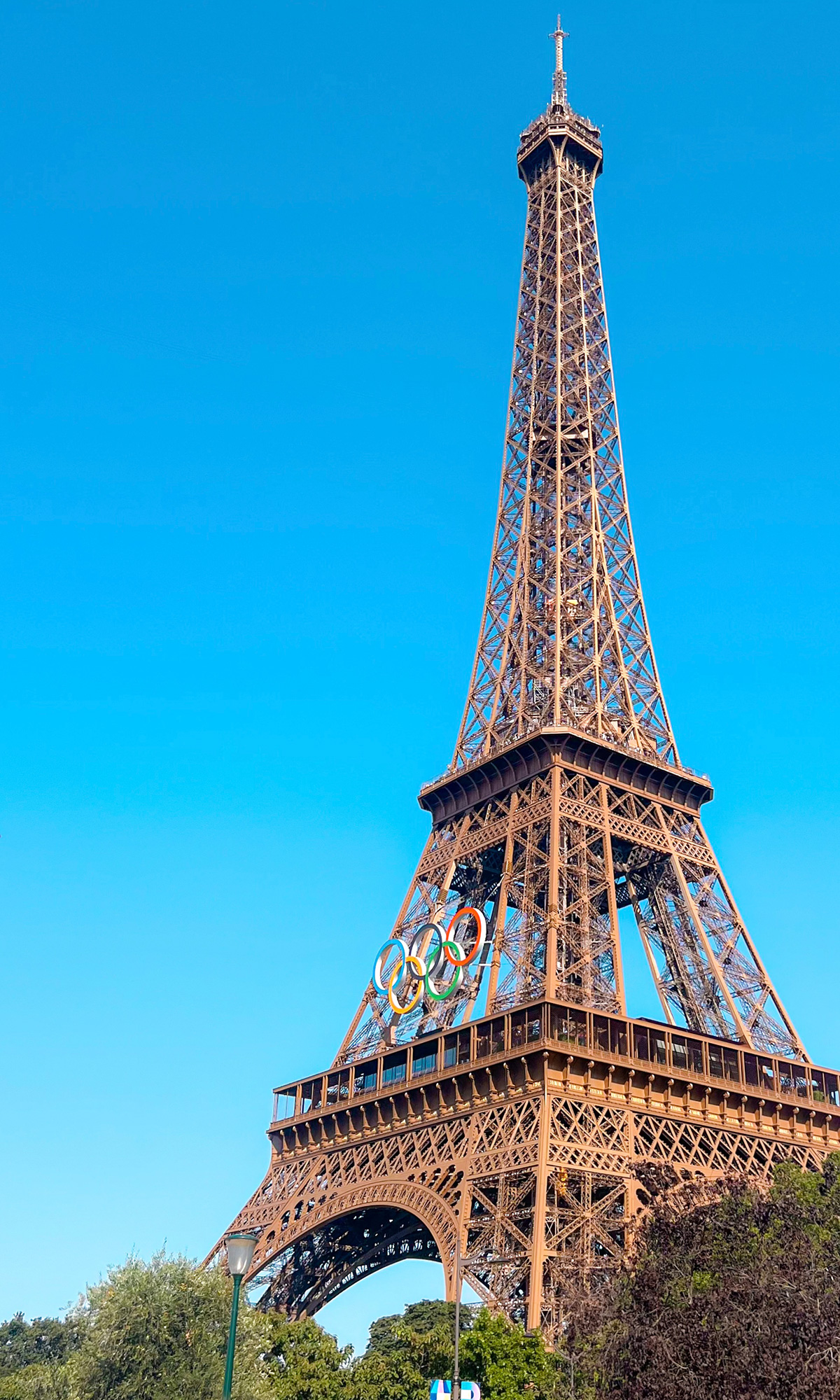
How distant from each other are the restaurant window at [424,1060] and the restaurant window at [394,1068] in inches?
22.9

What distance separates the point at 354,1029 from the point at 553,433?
3409 cm

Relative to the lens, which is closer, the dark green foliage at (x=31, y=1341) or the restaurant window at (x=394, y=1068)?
the restaurant window at (x=394, y=1068)

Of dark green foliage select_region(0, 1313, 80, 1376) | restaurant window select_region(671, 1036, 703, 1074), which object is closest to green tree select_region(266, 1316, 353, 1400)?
restaurant window select_region(671, 1036, 703, 1074)

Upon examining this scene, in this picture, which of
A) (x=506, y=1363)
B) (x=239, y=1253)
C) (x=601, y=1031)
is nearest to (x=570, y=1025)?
→ (x=601, y=1031)

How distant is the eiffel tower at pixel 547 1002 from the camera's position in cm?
4631

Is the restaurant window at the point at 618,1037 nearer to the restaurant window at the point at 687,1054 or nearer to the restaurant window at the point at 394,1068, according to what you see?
the restaurant window at the point at 687,1054

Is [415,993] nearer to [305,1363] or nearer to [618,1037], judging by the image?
[618,1037]

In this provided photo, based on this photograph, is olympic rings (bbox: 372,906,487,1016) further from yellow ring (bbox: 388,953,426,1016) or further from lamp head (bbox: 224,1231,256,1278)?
lamp head (bbox: 224,1231,256,1278)

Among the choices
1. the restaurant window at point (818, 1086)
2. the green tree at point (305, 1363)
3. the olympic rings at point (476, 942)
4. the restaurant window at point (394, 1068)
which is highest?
the olympic rings at point (476, 942)

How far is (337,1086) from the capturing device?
59.9 meters

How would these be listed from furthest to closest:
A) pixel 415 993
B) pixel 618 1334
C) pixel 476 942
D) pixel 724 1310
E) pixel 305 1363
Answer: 1. pixel 415 993
2. pixel 476 942
3. pixel 305 1363
4. pixel 618 1334
5. pixel 724 1310

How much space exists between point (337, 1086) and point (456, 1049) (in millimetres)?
9005

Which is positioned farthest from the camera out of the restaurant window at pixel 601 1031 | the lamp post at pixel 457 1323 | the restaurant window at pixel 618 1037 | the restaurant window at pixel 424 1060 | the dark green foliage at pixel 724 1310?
the restaurant window at pixel 424 1060

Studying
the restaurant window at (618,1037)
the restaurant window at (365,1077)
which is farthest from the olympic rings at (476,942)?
the restaurant window at (618,1037)
